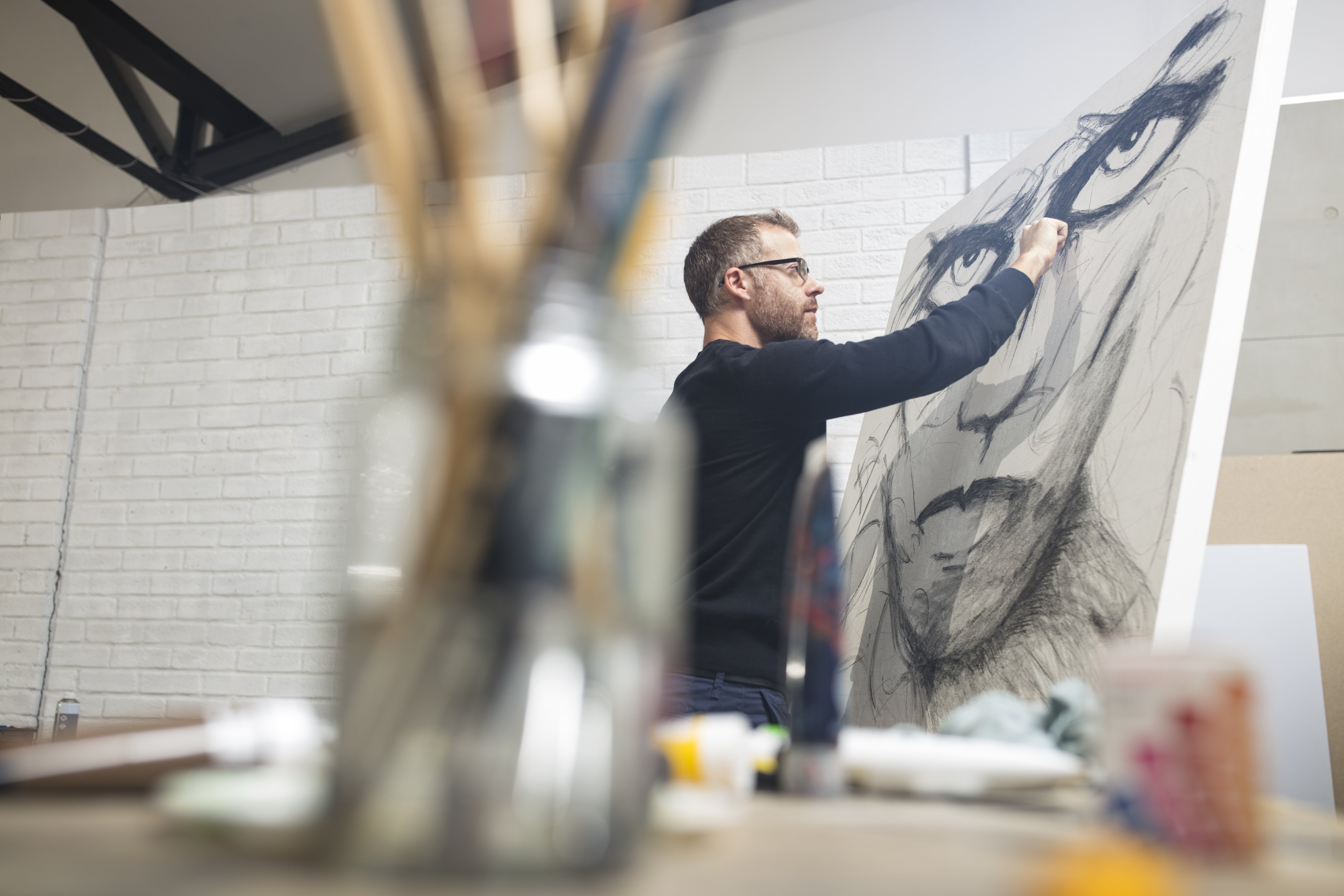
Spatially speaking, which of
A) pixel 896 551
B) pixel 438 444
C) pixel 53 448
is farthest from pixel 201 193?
pixel 438 444

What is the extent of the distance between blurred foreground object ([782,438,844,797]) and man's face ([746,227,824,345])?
129cm

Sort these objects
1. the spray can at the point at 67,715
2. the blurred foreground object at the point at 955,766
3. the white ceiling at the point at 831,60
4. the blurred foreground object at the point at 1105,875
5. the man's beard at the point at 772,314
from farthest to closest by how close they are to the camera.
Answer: the white ceiling at the point at 831,60 → the spray can at the point at 67,715 → the man's beard at the point at 772,314 → the blurred foreground object at the point at 955,766 → the blurred foreground object at the point at 1105,875

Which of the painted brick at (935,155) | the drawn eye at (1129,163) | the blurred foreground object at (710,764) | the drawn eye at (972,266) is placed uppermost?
the painted brick at (935,155)

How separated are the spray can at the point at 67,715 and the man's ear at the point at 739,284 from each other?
96.5 inches

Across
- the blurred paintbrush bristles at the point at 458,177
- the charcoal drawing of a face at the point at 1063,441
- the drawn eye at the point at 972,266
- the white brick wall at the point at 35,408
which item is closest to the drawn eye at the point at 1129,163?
the charcoal drawing of a face at the point at 1063,441

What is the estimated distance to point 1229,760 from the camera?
385 millimetres

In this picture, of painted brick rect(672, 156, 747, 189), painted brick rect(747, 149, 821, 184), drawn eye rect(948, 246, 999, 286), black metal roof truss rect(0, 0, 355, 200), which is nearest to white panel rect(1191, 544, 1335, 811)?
drawn eye rect(948, 246, 999, 286)

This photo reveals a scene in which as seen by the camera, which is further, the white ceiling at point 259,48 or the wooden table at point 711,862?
the white ceiling at point 259,48

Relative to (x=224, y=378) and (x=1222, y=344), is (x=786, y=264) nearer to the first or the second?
(x=1222, y=344)

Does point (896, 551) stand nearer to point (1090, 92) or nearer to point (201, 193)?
point (1090, 92)

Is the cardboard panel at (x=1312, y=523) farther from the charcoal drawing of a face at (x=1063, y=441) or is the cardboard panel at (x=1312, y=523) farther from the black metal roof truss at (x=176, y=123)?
the black metal roof truss at (x=176, y=123)

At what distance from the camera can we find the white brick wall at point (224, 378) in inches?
110

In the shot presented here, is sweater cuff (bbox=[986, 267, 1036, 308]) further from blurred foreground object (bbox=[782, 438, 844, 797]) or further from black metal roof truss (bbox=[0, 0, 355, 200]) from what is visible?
black metal roof truss (bbox=[0, 0, 355, 200])

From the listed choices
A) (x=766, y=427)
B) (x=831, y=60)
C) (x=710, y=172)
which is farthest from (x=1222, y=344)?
(x=831, y=60)
